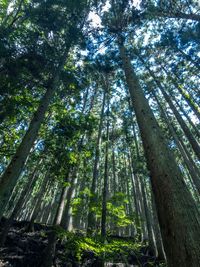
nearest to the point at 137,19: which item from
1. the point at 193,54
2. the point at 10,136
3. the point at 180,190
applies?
the point at 193,54

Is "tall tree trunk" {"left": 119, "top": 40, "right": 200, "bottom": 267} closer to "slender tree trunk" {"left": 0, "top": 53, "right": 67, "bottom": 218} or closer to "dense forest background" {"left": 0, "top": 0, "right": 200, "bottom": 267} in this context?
"dense forest background" {"left": 0, "top": 0, "right": 200, "bottom": 267}

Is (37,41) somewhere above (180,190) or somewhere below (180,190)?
above

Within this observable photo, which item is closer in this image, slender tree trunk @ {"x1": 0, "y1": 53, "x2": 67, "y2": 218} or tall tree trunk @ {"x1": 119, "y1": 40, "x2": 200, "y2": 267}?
tall tree trunk @ {"x1": 119, "y1": 40, "x2": 200, "y2": 267}

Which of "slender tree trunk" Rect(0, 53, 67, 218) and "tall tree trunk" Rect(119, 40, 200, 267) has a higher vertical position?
"slender tree trunk" Rect(0, 53, 67, 218)

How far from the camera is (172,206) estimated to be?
2.95 m

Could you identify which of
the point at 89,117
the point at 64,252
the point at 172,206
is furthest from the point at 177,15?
the point at 64,252

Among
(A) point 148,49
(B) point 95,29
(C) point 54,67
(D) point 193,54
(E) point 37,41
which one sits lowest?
(C) point 54,67

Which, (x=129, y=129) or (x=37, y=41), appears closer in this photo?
(x=37, y=41)

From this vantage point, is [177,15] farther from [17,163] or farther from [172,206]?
[172,206]

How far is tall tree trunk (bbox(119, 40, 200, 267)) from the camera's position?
96.1 inches

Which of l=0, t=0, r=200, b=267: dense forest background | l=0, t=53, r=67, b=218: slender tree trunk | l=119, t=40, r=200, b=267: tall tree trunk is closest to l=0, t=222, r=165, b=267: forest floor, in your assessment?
l=0, t=0, r=200, b=267: dense forest background

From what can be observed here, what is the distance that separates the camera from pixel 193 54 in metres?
16.0

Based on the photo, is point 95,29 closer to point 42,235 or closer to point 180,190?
point 180,190

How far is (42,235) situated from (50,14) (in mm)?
12800
